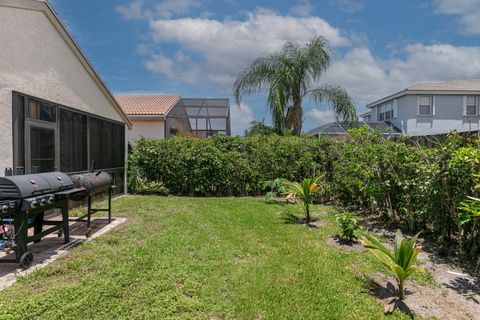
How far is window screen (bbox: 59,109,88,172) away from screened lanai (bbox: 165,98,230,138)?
10155 mm

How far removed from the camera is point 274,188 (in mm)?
10688

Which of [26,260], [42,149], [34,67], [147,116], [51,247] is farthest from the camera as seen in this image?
[147,116]

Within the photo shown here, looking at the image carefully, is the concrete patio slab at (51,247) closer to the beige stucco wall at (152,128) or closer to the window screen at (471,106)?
the beige stucco wall at (152,128)

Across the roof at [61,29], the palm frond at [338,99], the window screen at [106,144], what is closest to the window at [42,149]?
the window screen at [106,144]

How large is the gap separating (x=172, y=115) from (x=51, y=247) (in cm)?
1381

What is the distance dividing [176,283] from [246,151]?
7717 mm

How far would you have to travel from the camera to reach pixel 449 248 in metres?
4.65

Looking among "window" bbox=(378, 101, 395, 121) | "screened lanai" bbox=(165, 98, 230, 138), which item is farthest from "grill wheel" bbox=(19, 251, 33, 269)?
"window" bbox=(378, 101, 395, 121)

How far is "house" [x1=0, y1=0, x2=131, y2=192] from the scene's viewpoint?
5496 millimetres

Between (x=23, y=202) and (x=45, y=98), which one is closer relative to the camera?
(x=23, y=202)

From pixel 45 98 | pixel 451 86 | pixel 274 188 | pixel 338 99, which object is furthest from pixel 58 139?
pixel 451 86

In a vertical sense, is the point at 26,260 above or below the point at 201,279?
above

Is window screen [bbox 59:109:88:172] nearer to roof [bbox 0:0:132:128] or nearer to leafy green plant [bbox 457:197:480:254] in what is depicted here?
roof [bbox 0:0:132:128]

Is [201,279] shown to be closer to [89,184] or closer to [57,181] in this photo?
[57,181]
